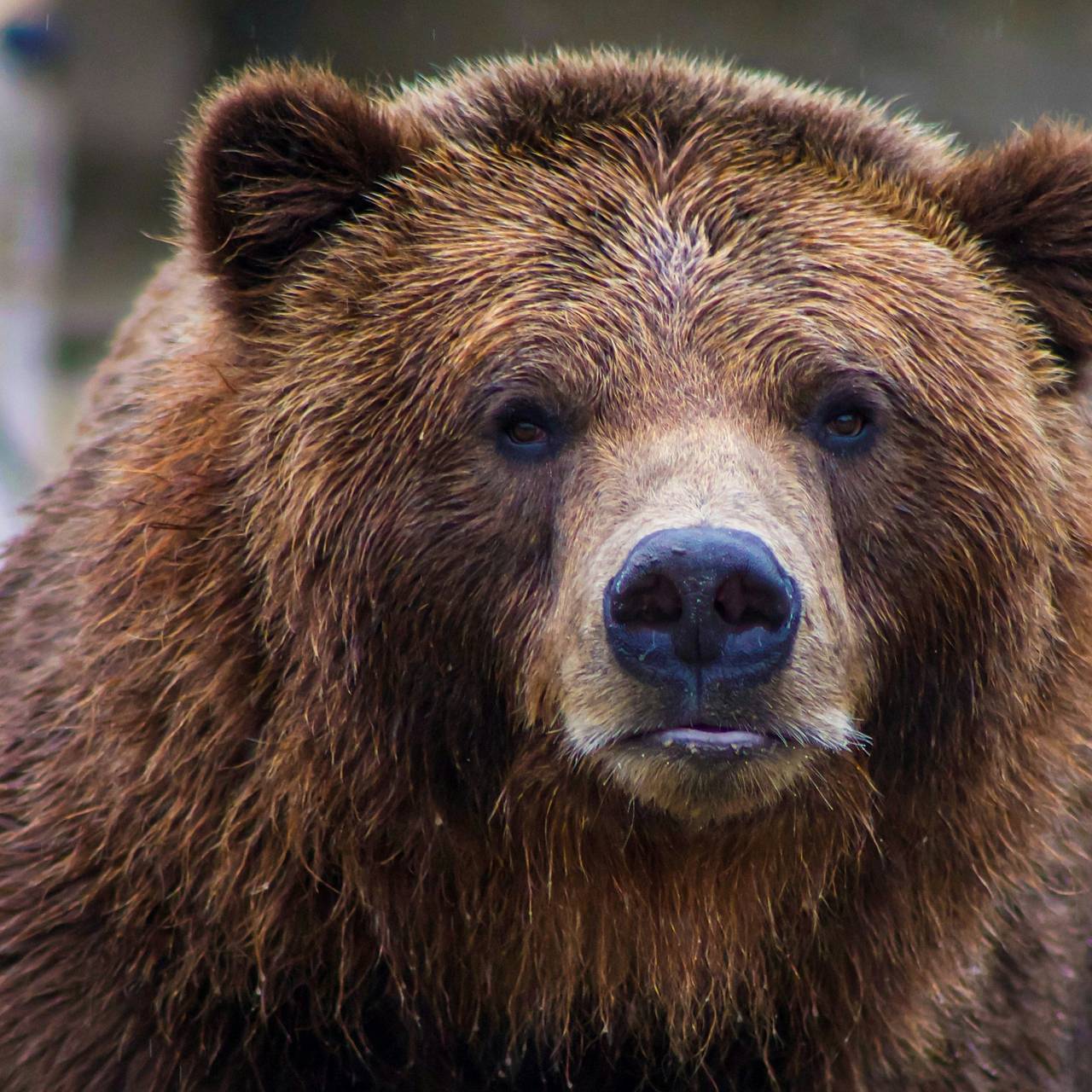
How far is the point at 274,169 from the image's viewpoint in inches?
180

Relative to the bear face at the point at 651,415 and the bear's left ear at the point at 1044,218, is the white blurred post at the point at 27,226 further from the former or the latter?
the bear's left ear at the point at 1044,218

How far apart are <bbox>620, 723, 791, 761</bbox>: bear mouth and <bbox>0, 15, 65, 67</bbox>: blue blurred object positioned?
11.8 m

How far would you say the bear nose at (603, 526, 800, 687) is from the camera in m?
3.71

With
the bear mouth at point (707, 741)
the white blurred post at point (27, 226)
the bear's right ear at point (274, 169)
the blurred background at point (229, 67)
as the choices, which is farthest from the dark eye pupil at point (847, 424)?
the blurred background at point (229, 67)

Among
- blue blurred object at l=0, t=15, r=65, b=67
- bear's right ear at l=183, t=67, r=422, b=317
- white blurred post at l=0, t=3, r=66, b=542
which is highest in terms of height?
blue blurred object at l=0, t=15, r=65, b=67

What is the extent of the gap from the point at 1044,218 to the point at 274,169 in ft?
6.35

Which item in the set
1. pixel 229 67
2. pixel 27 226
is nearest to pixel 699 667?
pixel 27 226

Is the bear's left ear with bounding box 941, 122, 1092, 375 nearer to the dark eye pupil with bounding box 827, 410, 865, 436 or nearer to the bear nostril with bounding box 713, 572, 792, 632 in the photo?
the dark eye pupil with bounding box 827, 410, 865, 436

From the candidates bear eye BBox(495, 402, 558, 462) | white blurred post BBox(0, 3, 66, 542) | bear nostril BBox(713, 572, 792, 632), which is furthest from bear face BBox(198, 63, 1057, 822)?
white blurred post BBox(0, 3, 66, 542)

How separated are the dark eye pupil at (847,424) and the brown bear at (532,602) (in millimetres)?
12

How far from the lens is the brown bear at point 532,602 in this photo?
4.36 metres

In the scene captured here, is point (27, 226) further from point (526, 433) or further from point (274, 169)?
point (526, 433)

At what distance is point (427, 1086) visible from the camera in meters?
4.65

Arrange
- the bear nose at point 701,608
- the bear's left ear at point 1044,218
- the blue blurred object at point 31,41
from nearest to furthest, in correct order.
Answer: the bear nose at point 701,608 < the bear's left ear at point 1044,218 < the blue blurred object at point 31,41
